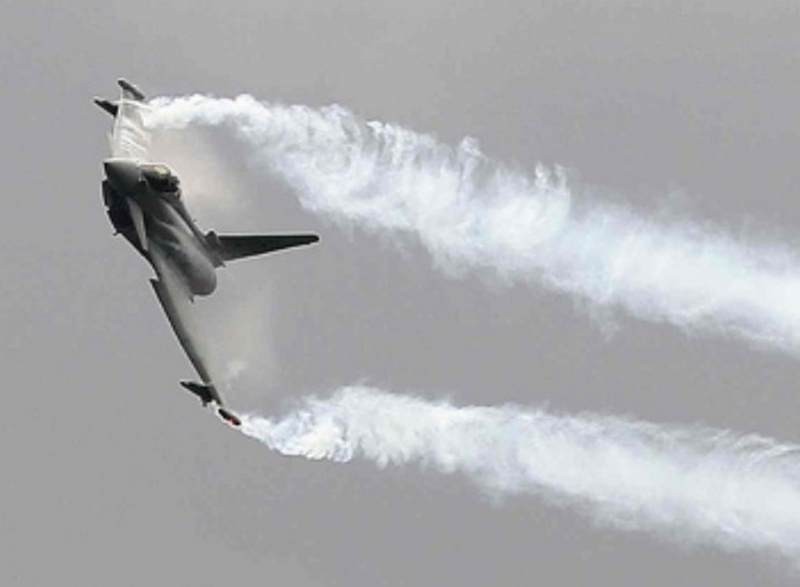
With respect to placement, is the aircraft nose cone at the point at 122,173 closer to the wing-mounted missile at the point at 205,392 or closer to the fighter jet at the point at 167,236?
the fighter jet at the point at 167,236

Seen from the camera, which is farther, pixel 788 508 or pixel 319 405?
pixel 319 405

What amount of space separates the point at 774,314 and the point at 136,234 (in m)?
23.4

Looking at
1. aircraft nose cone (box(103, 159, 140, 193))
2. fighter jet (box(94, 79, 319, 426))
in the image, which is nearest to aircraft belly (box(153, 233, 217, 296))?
fighter jet (box(94, 79, 319, 426))

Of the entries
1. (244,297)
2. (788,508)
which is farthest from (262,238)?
(788,508)

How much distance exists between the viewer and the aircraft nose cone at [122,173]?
60.0 m

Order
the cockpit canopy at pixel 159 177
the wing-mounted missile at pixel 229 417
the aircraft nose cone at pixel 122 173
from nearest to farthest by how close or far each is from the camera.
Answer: the wing-mounted missile at pixel 229 417 → the aircraft nose cone at pixel 122 173 → the cockpit canopy at pixel 159 177

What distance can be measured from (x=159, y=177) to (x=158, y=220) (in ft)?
7.23

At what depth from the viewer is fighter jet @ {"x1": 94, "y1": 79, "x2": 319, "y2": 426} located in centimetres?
6069

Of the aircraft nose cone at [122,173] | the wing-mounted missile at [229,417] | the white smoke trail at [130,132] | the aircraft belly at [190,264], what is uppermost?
the white smoke trail at [130,132]

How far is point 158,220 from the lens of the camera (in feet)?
205

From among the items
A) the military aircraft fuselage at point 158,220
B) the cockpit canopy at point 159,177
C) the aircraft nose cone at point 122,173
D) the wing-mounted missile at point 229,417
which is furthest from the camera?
the cockpit canopy at point 159,177

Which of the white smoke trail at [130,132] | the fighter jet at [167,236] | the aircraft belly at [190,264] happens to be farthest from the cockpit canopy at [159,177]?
the aircraft belly at [190,264]

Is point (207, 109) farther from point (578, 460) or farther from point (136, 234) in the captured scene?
point (578, 460)

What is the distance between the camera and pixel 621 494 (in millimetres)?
63469
